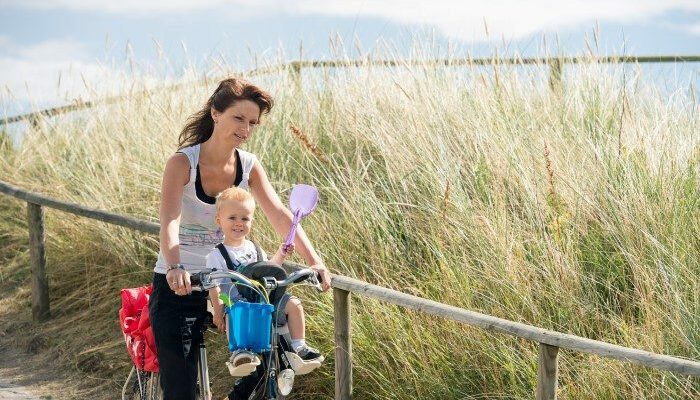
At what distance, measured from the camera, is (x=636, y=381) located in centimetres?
447

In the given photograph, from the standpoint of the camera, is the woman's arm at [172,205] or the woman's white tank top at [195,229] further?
the woman's white tank top at [195,229]

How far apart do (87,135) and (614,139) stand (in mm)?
5309

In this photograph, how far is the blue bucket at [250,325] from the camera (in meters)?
3.73

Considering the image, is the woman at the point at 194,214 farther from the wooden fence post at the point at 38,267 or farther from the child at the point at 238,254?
the wooden fence post at the point at 38,267

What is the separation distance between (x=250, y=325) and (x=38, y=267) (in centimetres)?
467

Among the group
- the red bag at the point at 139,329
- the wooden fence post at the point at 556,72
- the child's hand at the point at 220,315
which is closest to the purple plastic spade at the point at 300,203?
the child's hand at the point at 220,315

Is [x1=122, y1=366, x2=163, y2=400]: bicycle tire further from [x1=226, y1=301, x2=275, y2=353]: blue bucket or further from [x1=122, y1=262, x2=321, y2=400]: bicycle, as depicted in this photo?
[x1=226, y1=301, x2=275, y2=353]: blue bucket

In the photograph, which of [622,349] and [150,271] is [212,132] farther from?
[150,271]

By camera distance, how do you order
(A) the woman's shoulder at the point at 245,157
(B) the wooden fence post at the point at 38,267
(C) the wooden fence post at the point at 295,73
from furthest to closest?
(C) the wooden fence post at the point at 295,73
(B) the wooden fence post at the point at 38,267
(A) the woman's shoulder at the point at 245,157

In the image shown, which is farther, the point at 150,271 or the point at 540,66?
the point at 540,66

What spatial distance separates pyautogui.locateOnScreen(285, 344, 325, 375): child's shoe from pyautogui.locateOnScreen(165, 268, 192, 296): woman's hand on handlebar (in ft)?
1.47

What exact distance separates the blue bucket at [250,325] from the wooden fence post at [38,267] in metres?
4.56

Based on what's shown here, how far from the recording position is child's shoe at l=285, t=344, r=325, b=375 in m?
4.00

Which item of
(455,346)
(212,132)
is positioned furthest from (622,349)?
(212,132)
